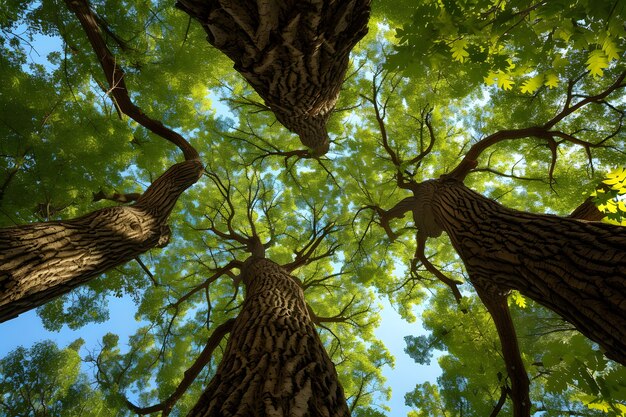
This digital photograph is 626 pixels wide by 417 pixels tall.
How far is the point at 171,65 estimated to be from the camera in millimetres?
6590

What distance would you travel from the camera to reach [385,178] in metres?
8.02

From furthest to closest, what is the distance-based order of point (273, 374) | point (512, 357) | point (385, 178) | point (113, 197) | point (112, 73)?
point (385, 178) → point (113, 197) → point (112, 73) → point (512, 357) → point (273, 374)

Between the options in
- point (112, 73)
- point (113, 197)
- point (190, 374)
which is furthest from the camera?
point (113, 197)

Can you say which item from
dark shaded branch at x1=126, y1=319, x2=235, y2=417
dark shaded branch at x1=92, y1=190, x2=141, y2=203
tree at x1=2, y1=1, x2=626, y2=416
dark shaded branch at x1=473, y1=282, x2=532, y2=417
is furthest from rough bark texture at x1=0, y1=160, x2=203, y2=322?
dark shaded branch at x1=473, y1=282, x2=532, y2=417

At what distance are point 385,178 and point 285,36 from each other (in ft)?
20.4

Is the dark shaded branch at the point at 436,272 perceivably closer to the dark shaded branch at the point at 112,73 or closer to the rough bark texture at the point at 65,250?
the rough bark texture at the point at 65,250

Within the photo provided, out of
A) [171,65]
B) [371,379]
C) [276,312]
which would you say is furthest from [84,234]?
[371,379]

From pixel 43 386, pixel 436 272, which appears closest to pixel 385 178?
pixel 436 272

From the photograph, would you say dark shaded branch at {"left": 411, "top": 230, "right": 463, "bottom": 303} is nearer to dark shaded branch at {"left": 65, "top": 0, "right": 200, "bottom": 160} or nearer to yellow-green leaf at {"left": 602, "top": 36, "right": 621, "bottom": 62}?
yellow-green leaf at {"left": 602, "top": 36, "right": 621, "bottom": 62}

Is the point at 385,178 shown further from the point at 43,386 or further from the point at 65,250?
the point at 43,386

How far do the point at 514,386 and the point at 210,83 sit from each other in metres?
8.63

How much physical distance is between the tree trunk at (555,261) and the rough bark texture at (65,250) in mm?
3604

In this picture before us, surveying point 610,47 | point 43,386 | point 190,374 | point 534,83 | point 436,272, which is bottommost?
point 43,386

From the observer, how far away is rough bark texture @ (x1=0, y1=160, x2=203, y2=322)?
238 centimetres
